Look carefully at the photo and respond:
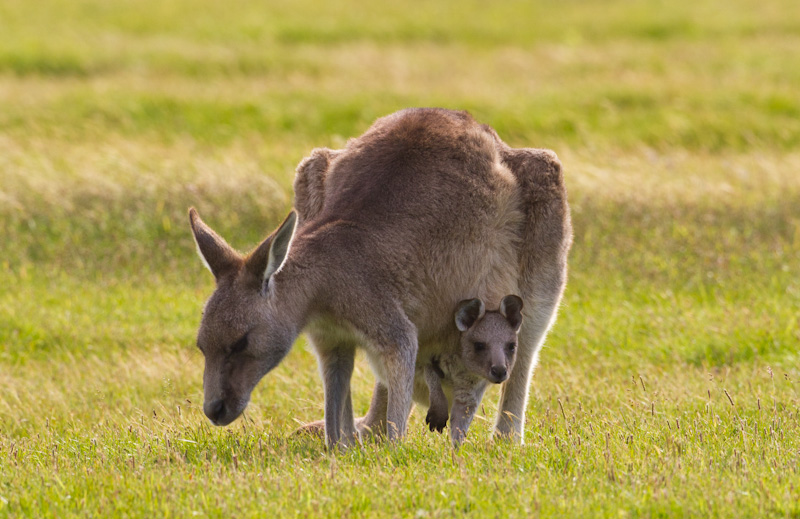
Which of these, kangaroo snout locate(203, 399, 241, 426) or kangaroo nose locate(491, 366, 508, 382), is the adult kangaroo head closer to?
kangaroo snout locate(203, 399, 241, 426)

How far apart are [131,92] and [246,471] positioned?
1452 centimetres

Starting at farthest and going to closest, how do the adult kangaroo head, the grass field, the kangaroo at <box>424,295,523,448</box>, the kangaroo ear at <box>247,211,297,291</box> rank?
the kangaroo at <box>424,295,523,448</box> → the adult kangaroo head → the kangaroo ear at <box>247,211,297,291</box> → the grass field

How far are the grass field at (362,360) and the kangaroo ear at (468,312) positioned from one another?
64cm

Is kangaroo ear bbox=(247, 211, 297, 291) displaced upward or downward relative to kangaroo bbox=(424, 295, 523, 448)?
upward

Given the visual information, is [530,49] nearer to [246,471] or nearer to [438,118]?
[438,118]

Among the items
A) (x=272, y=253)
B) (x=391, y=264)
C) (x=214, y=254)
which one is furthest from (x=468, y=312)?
(x=214, y=254)

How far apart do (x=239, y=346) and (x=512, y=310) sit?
1.68 m

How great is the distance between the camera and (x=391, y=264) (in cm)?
599

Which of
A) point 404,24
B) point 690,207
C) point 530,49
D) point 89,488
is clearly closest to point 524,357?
point 89,488

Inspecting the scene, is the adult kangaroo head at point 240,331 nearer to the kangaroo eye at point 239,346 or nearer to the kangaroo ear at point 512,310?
the kangaroo eye at point 239,346

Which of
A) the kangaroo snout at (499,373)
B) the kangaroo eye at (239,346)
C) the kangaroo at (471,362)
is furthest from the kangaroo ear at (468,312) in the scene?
the kangaroo eye at (239,346)

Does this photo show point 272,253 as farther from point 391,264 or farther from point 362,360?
point 362,360

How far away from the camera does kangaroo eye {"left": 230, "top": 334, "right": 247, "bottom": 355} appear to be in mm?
Answer: 5492

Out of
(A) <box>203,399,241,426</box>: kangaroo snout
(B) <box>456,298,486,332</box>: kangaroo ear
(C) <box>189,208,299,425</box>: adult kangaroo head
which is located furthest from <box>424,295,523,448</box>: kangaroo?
(A) <box>203,399,241,426</box>: kangaroo snout
